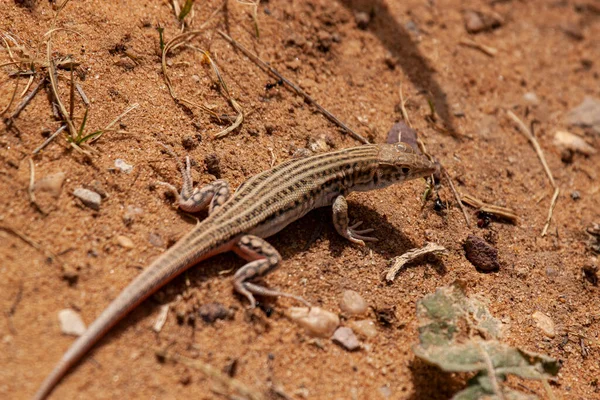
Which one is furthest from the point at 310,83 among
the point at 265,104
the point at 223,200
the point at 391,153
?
the point at 223,200

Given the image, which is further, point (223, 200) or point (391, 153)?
point (391, 153)

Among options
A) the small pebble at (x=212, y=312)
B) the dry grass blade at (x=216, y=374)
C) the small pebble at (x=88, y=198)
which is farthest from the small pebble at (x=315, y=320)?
the small pebble at (x=88, y=198)

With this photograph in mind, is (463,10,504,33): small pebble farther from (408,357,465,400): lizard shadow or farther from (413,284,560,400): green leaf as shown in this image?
(408,357,465,400): lizard shadow

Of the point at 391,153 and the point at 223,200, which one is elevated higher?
the point at 223,200

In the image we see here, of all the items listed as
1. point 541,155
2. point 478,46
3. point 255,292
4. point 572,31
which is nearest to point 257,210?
point 255,292

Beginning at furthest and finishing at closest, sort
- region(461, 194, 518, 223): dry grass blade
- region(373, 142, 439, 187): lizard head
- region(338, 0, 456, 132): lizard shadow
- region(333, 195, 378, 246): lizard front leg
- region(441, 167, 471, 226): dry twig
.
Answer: region(338, 0, 456, 132): lizard shadow
region(461, 194, 518, 223): dry grass blade
region(441, 167, 471, 226): dry twig
region(373, 142, 439, 187): lizard head
region(333, 195, 378, 246): lizard front leg

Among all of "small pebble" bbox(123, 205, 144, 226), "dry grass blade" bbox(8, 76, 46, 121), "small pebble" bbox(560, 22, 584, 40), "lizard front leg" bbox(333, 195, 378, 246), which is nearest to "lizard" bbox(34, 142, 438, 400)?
"lizard front leg" bbox(333, 195, 378, 246)

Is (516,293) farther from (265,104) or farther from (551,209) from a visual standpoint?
(265,104)
